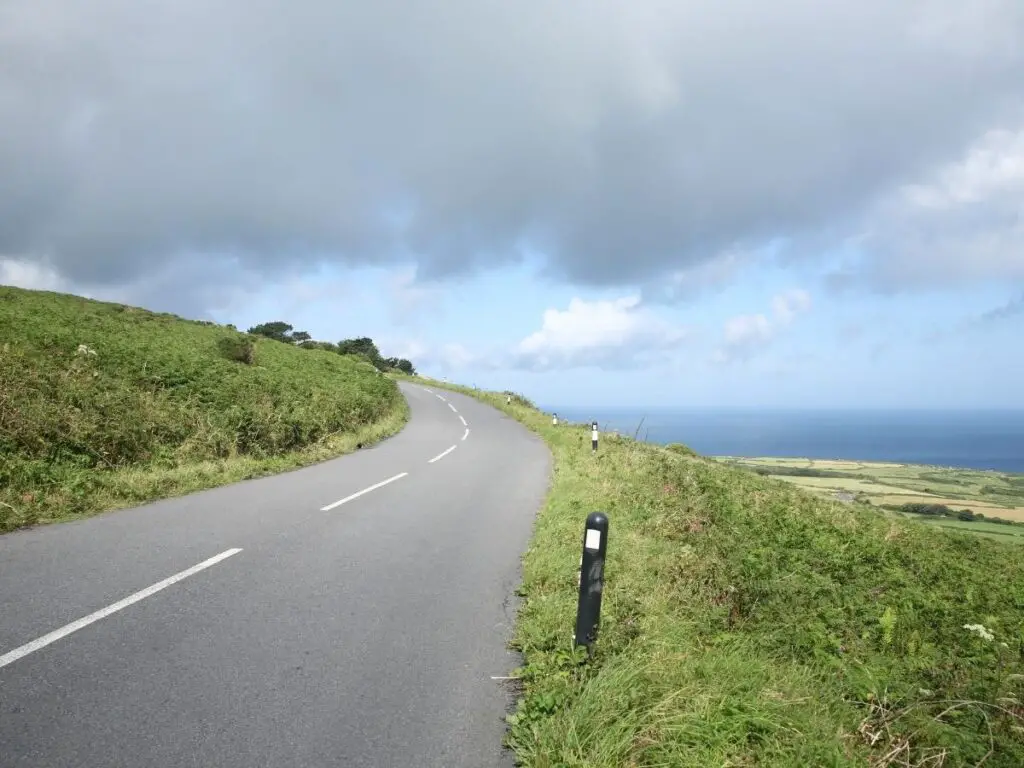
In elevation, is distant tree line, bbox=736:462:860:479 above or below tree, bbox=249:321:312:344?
below

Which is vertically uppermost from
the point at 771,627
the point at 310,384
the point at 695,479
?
the point at 310,384

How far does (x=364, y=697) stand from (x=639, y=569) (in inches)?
153

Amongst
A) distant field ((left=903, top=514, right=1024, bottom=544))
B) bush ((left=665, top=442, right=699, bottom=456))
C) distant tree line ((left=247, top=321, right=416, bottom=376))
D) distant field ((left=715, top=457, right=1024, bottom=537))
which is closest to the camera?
distant field ((left=903, top=514, right=1024, bottom=544))

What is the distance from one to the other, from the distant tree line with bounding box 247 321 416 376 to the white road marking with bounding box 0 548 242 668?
159ft

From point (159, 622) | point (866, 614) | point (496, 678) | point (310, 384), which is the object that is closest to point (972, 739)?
point (866, 614)

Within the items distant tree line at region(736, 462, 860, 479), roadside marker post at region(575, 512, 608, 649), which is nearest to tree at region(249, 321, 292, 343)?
distant tree line at region(736, 462, 860, 479)

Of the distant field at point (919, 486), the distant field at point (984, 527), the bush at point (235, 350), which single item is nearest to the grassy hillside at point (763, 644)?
the distant field at point (984, 527)

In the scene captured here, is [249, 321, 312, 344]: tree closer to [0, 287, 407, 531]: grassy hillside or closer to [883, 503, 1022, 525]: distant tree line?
[0, 287, 407, 531]: grassy hillside

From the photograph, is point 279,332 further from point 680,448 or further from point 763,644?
point 763,644

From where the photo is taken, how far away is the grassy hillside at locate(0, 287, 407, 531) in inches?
384

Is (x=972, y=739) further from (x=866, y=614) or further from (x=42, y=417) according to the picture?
(x=42, y=417)

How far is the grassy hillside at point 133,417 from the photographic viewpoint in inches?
384

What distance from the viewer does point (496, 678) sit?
14.4 feet

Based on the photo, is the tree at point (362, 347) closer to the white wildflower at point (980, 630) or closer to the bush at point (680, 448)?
the bush at point (680, 448)
